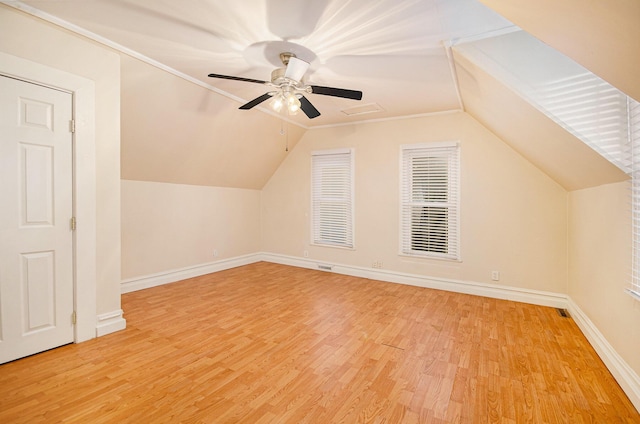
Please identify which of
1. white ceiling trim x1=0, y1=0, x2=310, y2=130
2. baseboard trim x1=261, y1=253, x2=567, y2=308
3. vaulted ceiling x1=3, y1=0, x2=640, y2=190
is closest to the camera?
vaulted ceiling x1=3, y1=0, x2=640, y2=190

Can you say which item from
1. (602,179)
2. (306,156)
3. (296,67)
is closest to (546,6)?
(296,67)

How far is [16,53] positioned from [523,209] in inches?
225

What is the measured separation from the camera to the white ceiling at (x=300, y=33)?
7.33ft

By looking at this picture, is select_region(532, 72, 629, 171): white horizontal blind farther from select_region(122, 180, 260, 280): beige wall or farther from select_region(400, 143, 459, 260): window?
select_region(122, 180, 260, 280): beige wall

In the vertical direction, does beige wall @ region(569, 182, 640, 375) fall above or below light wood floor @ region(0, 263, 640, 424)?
above

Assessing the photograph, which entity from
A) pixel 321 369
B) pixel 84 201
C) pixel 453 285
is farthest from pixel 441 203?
pixel 84 201

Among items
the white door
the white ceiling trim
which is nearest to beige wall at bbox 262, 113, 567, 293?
the white ceiling trim

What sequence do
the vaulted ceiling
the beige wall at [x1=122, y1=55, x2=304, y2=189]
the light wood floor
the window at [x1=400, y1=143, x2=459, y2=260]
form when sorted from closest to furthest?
the vaulted ceiling
the light wood floor
the beige wall at [x1=122, y1=55, x2=304, y2=189]
the window at [x1=400, y1=143, x2=459, y2=260]

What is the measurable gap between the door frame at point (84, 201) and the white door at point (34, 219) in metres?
0.05

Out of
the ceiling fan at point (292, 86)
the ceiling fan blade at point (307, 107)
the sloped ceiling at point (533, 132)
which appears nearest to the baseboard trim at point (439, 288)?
the sloped ceiling at point (533, 132)

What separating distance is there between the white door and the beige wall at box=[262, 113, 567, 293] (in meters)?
3.94

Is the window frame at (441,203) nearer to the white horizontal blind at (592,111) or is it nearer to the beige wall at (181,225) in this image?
the white horizontal blind at (592,111)

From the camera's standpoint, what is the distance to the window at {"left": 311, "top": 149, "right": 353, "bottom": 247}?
219 inches

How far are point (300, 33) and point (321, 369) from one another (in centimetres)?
287
